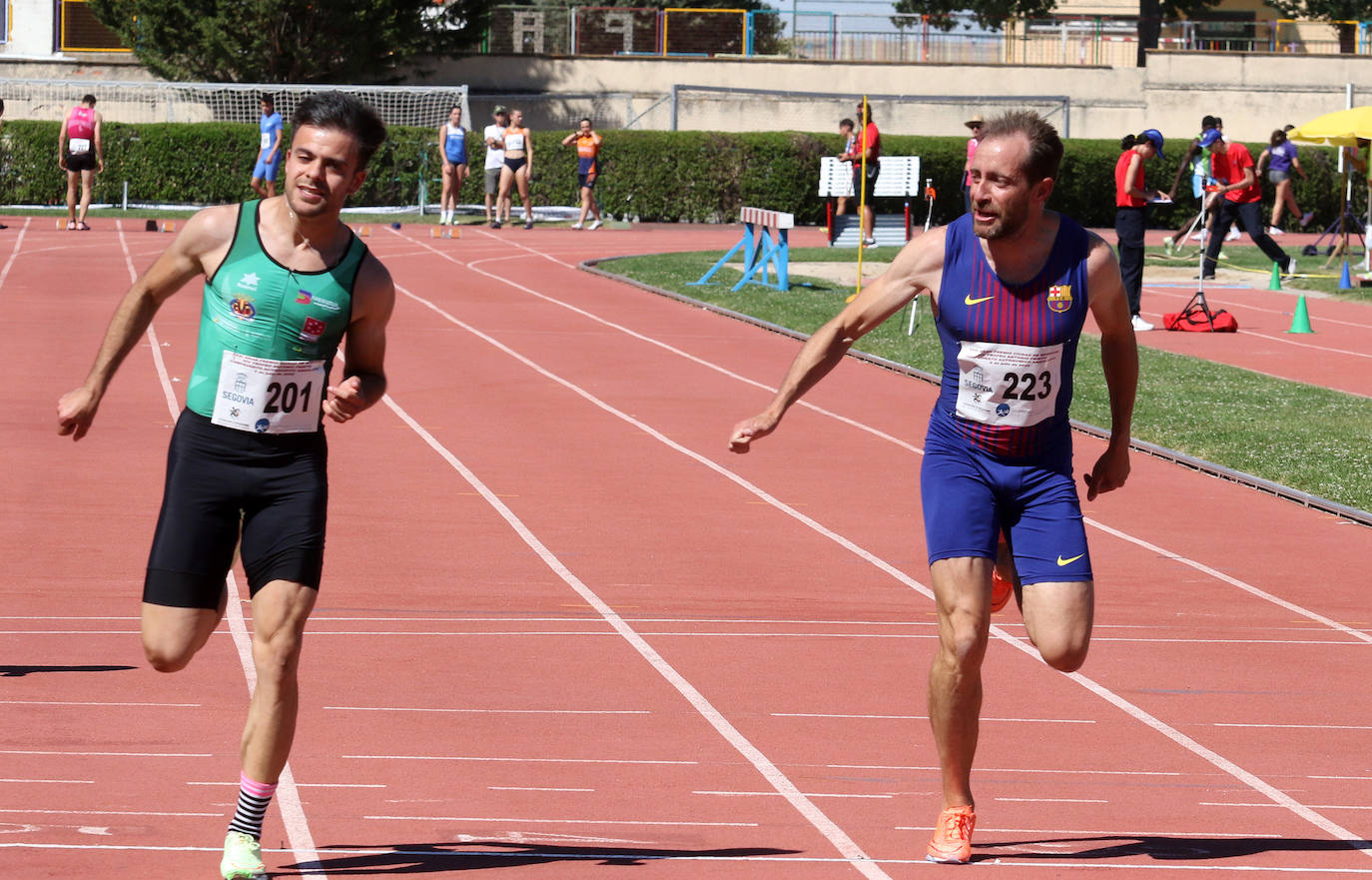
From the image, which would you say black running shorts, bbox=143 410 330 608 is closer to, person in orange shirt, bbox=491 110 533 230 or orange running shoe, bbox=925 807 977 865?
orange running shoe, bbox=925 807 977 865

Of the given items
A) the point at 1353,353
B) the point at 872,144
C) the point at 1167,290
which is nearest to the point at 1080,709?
the point at 1353,353

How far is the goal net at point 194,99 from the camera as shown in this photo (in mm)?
38062

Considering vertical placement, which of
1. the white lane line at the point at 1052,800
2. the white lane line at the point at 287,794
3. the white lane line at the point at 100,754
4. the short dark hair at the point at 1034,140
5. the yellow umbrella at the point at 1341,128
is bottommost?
the white lane line at the point at 1052,800

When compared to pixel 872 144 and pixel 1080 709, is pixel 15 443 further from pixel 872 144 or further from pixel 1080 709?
pixel 872 144

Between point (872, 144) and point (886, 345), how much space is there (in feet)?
32.4

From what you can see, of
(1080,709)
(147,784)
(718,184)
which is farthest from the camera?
(718,184)

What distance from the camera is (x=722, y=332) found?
59.5 feet

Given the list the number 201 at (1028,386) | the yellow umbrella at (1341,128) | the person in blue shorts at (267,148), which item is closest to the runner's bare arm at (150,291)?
the number 201 at (1028,386)

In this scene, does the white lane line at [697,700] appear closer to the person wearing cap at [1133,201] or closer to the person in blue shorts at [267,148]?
the person wearing cap at [1133,201]

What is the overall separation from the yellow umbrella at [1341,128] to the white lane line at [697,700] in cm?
1892

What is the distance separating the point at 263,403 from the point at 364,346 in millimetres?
346

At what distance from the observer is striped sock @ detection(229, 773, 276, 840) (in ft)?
14.4

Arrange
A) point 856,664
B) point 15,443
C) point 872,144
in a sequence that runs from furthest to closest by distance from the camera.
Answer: point 872,144 → point 15,443 → point 856,664

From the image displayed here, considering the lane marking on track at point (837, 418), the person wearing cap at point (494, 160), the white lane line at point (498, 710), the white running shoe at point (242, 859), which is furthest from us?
the person wearing cap at point (494, 160)
